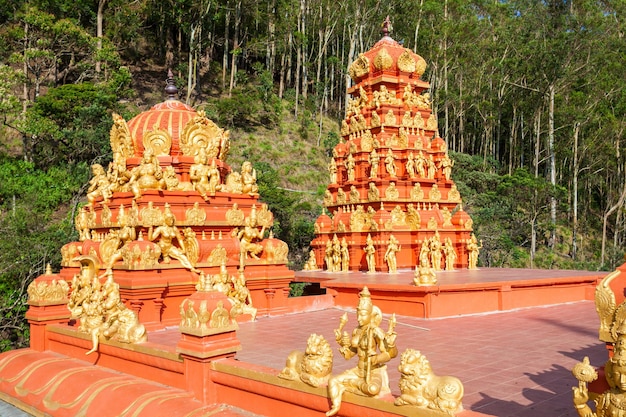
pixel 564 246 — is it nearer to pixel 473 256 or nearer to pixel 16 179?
pixel 473 256

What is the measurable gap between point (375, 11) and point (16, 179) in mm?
29507

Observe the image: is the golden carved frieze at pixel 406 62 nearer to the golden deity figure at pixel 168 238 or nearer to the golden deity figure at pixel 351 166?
the golden deity figure at pixel 351 166

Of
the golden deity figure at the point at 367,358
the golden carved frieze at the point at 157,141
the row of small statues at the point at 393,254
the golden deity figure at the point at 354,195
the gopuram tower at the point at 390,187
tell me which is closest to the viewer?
the golden deity figure at the point at 367,358

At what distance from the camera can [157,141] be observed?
42.0ft

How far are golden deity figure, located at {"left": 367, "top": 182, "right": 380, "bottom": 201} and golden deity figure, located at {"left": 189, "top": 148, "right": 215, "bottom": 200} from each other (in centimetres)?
778

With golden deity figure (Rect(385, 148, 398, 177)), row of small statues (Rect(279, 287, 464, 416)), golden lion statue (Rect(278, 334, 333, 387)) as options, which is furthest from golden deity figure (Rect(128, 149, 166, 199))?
golden deity figure (Rect(385, 148, 398, 177))

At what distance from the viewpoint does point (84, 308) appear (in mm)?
9008

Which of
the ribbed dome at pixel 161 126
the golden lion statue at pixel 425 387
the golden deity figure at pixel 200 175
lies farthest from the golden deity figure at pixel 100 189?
the golden lion statue at pixel 425 387

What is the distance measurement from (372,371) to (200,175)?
8.18 metres

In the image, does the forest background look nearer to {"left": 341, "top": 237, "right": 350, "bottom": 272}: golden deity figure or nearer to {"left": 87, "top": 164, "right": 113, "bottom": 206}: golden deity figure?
{"left": 341, "top": 237, "right": 350, "bottom": 272}: golden deity figure

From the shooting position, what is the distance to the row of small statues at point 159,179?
462 inches

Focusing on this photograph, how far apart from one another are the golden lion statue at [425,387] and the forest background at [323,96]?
21646mm

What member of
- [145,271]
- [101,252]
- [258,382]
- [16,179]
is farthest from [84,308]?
[16,179]

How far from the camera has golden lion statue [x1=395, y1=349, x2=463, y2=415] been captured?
430 cm
